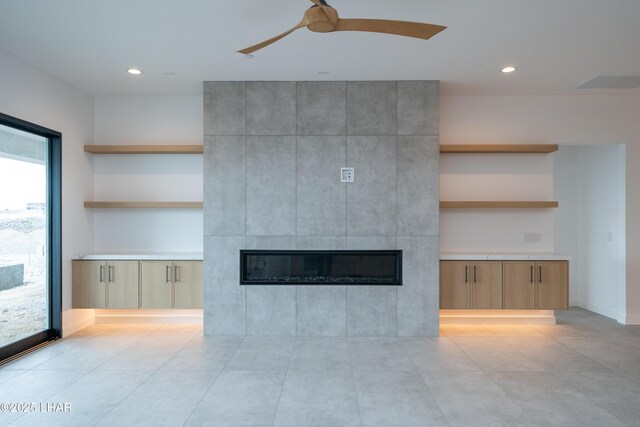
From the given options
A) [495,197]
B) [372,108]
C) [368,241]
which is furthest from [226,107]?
[495,197]

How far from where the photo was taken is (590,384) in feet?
10.8

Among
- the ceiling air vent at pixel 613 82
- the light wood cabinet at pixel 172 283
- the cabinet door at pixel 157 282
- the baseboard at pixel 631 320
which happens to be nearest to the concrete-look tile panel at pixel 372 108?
the ceiling air vent at pixel 613 82

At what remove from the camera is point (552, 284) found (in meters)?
4.79

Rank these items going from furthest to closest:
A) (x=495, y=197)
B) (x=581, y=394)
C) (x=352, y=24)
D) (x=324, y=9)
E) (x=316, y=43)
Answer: (x=495, y=197) → (x=316, y=43) → (x=581, y=394) → (x=352, y=24) → (x=324, y=9)

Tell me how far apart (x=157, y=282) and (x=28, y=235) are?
1.38 m

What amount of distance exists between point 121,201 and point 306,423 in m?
3.83

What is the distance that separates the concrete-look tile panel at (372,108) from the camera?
4637 mm

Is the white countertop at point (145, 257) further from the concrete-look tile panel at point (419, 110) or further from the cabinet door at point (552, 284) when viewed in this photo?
the cabinet door at point (552, 284)

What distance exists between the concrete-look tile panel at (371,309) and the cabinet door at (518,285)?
136 cm

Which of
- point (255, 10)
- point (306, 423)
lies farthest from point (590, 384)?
Result: point (255, 10)

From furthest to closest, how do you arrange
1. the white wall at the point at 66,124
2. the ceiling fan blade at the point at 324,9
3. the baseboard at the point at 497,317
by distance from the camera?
the baseboard at the point at 497,317
the white wall at the point at 66,124
the ceiling fan blade at the point at 324,9

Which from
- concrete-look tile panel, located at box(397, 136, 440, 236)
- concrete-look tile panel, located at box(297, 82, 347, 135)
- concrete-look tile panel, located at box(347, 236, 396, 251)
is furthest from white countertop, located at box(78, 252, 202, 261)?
concrete-look tile panel, located at box(397, 136, 440, 236)

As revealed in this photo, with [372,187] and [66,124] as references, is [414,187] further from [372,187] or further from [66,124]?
[66,124]

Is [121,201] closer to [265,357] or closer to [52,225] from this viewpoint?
[52,225]
